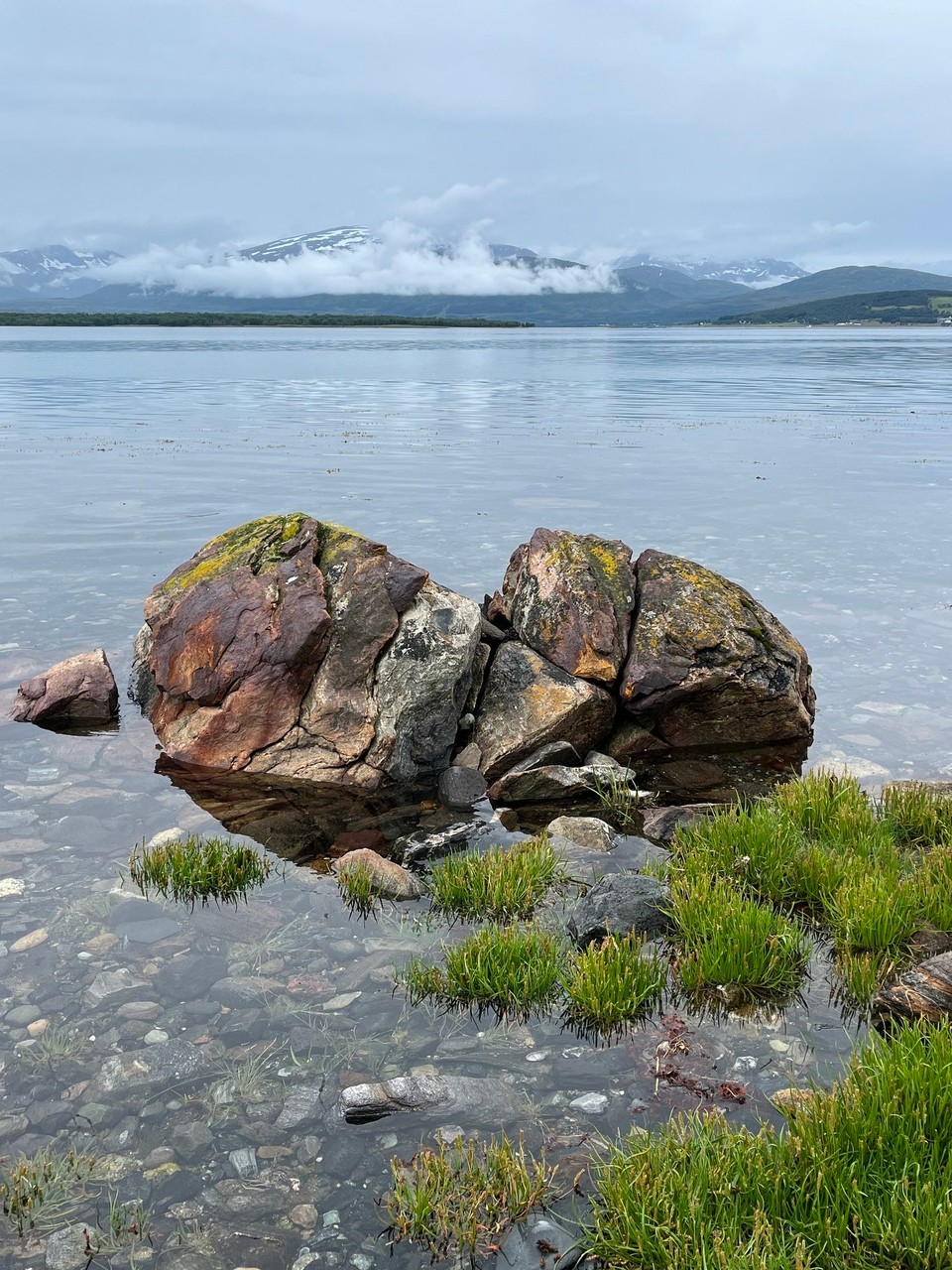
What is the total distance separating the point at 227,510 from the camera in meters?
32.5

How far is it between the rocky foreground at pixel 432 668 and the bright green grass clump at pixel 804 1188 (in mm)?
7318

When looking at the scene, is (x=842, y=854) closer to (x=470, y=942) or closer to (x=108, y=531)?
(x=470, y=942)

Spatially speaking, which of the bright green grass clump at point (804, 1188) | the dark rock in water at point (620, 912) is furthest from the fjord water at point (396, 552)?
the dark rock in water at point (620, 912)

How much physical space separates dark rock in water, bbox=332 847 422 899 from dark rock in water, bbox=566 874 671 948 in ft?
5.58

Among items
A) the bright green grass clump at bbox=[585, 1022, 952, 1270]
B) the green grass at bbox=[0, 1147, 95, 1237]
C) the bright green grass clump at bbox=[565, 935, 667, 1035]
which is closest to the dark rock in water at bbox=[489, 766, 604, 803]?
the bright green grass clump at bbox=[565, 935, 667, 1035]

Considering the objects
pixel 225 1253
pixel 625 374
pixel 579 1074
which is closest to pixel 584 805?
pixel 579 1074

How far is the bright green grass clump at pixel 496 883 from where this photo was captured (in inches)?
390

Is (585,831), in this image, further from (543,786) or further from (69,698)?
(69,698)

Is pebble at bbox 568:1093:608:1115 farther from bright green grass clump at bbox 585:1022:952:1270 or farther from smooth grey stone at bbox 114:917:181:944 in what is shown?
smooth grey stone at bbox 114:917:181:944

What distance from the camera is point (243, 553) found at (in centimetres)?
1580

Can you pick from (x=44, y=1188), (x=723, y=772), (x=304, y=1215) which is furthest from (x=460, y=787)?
(x=44, y=1188)

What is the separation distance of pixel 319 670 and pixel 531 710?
309 centimetres

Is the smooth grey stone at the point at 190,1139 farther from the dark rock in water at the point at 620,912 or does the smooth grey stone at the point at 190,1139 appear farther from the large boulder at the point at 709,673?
the large boulder at the point at 709,673

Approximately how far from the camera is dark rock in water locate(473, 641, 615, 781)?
45.7 ft
